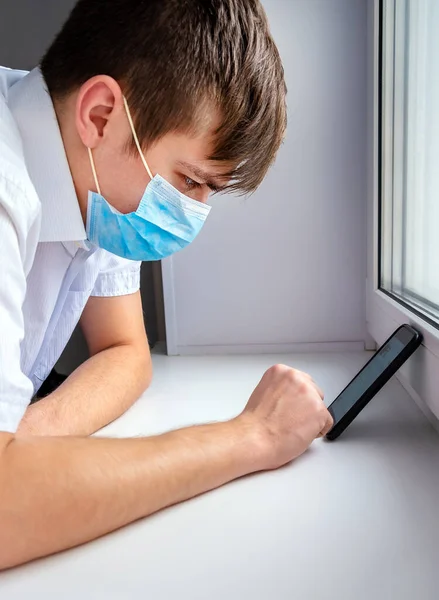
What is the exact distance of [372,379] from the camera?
730 mm

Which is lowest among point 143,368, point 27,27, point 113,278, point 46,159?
point 143,368

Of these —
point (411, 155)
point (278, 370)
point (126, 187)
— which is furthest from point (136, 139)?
point (411, 155)

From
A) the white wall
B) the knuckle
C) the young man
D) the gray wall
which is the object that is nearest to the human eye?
the young man

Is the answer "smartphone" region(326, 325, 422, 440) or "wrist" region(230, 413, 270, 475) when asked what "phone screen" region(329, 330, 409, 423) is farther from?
"wrist" region(230, 413, 270, 475)

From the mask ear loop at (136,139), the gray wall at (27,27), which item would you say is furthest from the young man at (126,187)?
the gray wall at (27,27)

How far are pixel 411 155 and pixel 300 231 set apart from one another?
1.08 feet

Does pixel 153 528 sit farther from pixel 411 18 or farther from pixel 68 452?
pixel 411 18

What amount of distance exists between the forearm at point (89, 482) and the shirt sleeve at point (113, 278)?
1.63 feet

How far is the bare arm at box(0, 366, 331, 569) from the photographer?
46 cm

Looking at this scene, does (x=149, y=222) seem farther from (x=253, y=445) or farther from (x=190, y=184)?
(x=253, y=445)

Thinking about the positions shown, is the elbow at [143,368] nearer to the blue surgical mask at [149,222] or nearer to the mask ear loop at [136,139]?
the blue surgical mask at [149,222]

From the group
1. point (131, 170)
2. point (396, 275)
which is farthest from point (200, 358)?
point (131, 170)

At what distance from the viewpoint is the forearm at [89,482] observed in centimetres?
46

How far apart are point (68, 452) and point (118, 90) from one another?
44 cm
